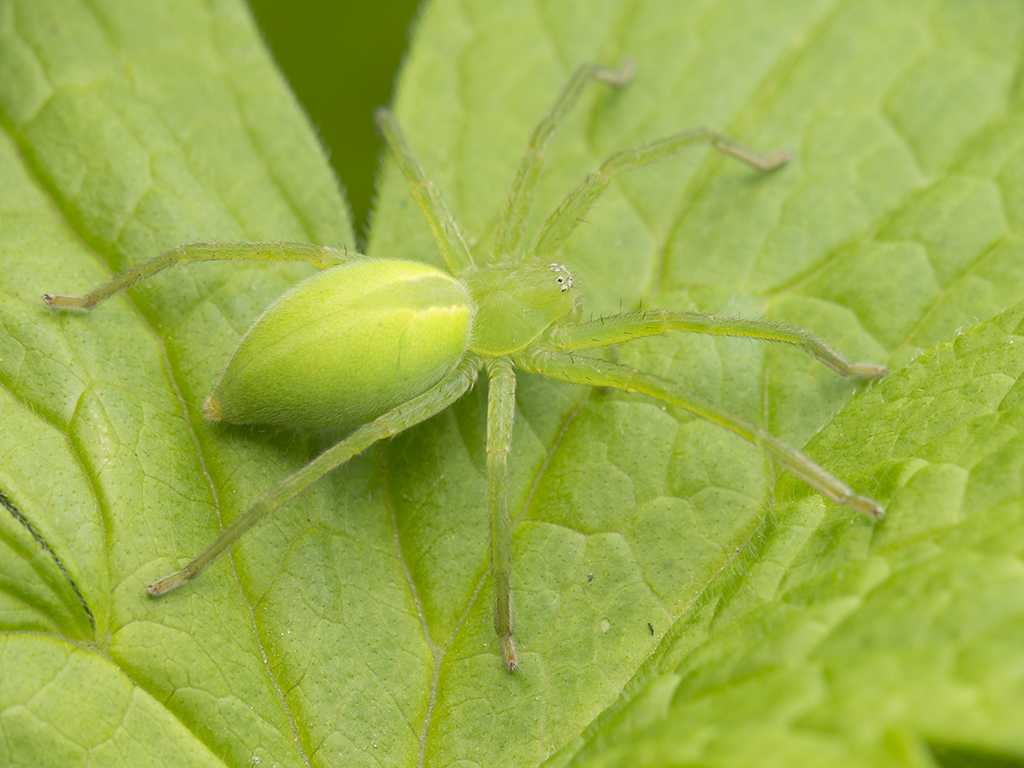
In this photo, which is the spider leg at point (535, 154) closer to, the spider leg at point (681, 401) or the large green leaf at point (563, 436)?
the large green leaf at point (563, 436)

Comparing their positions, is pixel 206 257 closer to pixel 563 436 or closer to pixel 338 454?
pixel 338 454

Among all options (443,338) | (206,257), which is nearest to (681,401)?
(443,338)

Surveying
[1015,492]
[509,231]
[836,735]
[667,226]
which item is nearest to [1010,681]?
[836,735]

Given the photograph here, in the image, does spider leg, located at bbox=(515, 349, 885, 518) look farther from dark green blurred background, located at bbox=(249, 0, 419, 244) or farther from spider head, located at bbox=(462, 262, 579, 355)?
dark green blurred background, located at bbox=(249, 0, 419, 244)

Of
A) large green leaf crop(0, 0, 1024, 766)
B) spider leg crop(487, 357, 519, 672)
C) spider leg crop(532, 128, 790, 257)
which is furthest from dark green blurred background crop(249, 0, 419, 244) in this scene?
spider leg crop(487, 357, 519, 672)

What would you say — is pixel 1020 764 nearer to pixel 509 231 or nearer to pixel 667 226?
pixel 667 226
